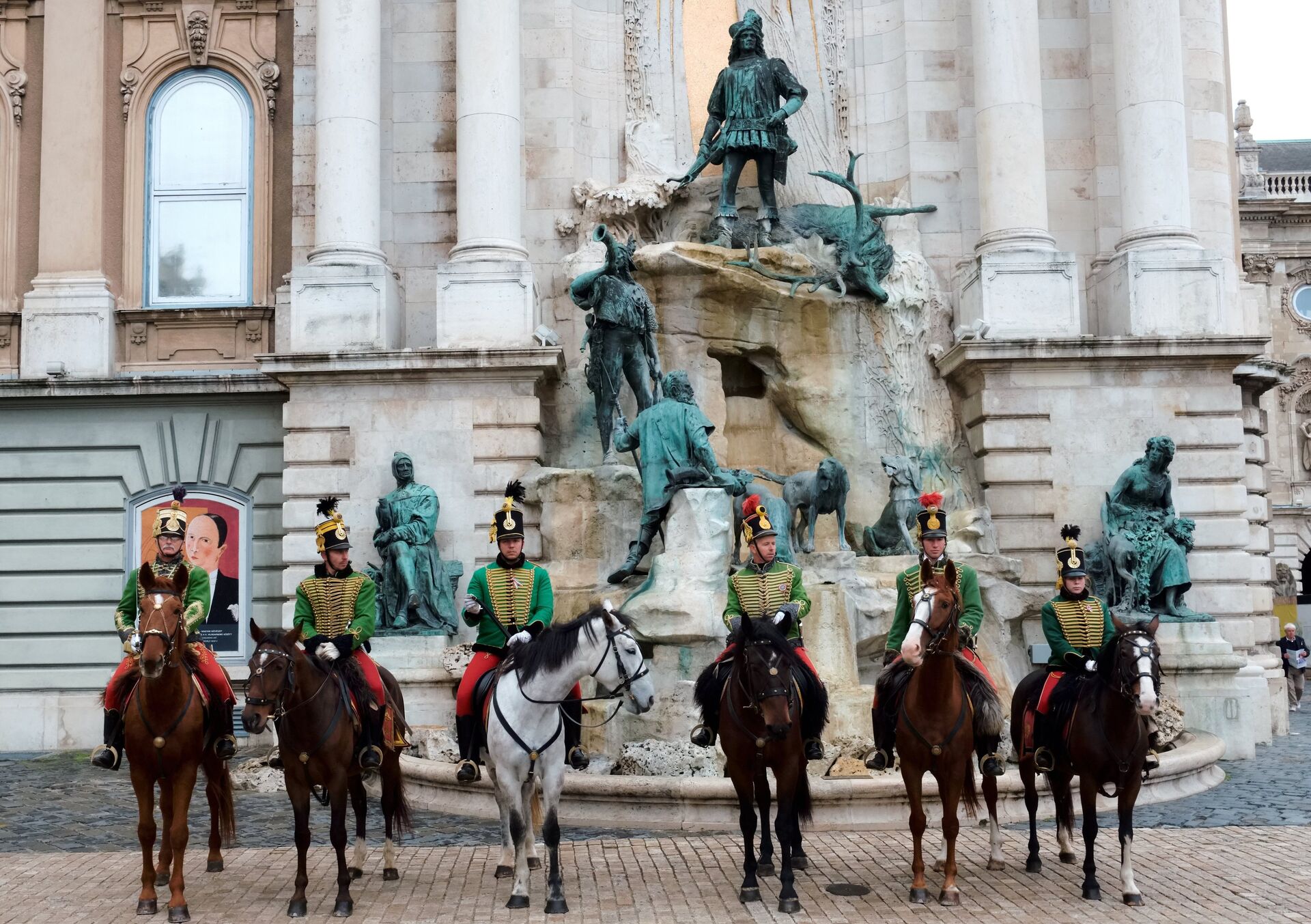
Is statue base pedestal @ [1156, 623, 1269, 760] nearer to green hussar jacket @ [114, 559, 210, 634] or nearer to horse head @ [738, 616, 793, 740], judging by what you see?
horse head @ [738, 616, 793, 740]

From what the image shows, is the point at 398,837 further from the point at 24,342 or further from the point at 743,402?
the point at 24,342

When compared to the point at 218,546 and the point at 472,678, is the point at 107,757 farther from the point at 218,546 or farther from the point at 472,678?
the point at 218,546

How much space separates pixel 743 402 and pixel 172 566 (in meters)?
11.8

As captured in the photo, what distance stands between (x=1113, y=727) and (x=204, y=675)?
21.6ft

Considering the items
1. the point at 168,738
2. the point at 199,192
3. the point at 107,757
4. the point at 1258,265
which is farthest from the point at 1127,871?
the point at 1258,265

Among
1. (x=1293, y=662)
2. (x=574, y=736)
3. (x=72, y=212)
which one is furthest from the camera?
(x=1293, y=662)

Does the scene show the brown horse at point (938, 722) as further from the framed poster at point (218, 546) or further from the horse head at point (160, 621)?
the framed poster at point (218, 546)

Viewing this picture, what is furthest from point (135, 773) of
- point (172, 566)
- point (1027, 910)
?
point (1027, 910)

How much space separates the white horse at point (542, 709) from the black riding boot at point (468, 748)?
0.44 metres

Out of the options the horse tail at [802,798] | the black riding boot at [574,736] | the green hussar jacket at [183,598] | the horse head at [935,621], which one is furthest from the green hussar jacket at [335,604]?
the horse head at [935,621]

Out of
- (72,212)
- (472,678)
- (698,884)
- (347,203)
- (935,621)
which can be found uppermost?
(72,212)

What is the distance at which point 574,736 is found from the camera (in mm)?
9891

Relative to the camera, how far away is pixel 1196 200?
70.3 ft

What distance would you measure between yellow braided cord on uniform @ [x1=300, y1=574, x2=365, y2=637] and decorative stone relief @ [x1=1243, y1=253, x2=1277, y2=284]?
47.1m
